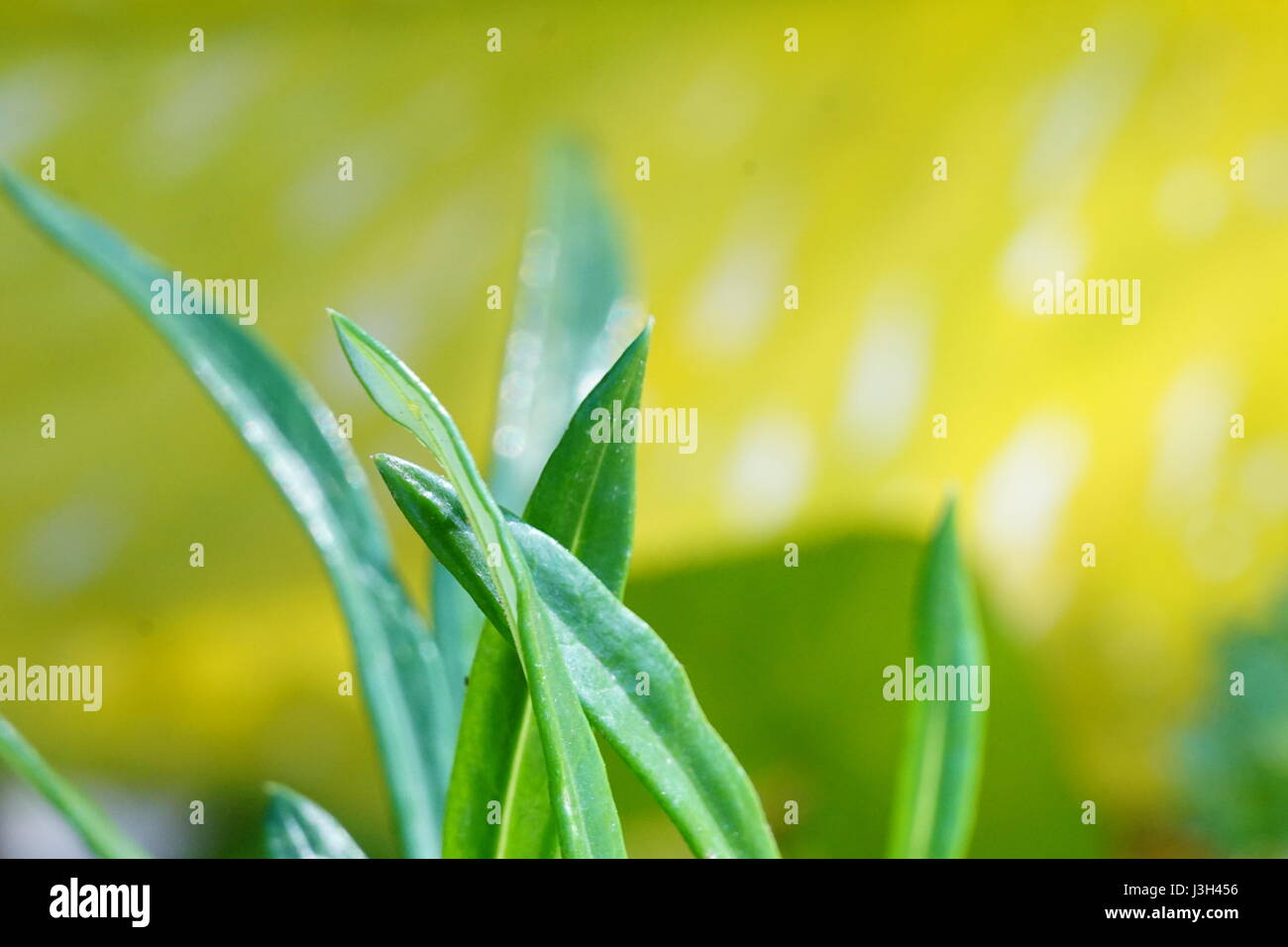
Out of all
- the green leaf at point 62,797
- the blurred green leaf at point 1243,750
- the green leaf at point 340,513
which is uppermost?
the green leaf at point 340,513

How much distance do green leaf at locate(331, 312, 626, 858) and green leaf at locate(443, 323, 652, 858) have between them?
0.09 metres

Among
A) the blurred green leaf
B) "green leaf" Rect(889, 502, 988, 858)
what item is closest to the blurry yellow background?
the blurred green leaf

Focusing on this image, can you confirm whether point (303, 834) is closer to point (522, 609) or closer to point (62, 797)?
point (62, 797)

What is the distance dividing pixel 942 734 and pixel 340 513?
57 centimetres

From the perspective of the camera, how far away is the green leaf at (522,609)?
0.59m

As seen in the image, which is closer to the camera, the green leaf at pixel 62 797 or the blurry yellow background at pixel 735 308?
the green leaf at pixel 62 797

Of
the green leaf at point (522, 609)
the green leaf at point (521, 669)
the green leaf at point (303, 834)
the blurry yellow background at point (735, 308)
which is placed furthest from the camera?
the blurry yellow background at point (735, 308)

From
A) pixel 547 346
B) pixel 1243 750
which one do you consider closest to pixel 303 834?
pixel 547 346

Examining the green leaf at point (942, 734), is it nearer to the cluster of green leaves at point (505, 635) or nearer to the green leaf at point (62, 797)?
the cluster of green leaves at point (505, 635)

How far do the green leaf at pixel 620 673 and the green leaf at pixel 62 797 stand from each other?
0.35m

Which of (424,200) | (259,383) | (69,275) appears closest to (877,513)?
(424,200)

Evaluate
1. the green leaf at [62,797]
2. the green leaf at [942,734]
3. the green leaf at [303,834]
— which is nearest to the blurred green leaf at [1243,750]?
the green leaf at [942,734]

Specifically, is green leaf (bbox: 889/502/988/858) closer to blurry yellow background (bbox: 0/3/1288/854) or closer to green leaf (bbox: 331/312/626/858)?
green leaf (bbox: 331/312/626/858)

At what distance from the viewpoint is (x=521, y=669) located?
2.38 ft
